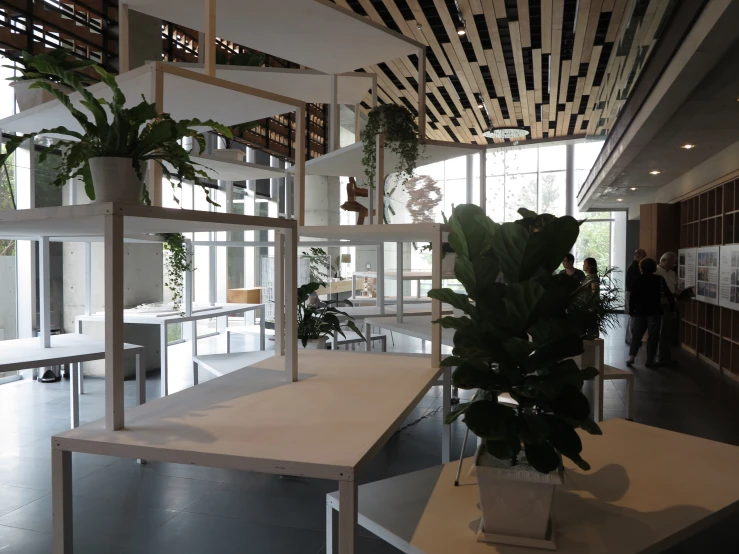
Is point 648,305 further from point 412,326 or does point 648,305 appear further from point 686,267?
point 412,326

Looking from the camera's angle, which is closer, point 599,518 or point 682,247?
point 599,518

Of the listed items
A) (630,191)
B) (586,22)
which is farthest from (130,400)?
(630,191)

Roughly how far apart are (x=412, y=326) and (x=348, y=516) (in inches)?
95.4

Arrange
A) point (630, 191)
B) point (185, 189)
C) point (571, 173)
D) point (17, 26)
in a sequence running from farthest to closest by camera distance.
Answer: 1. point (571, 173)
2. point (630, 191)
3. point (185, 189)
4. point (17, 26)

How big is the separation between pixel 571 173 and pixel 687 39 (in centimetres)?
1219

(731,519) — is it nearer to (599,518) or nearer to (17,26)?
(599,518)

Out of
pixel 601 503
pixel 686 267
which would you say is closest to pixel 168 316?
pixel 601 503

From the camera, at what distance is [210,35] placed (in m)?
1.83

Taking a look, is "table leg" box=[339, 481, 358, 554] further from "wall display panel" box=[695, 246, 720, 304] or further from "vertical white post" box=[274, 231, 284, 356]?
"wall display panel" box=[695, 246, 720, 304]

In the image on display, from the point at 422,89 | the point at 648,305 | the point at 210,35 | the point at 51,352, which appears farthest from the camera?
the point at 648,305

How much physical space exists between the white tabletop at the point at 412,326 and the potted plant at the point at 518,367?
163cm

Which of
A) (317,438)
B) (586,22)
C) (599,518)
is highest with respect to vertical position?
(586,22)

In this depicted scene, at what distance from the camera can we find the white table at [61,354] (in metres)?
2.63

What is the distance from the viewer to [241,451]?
1.04m
